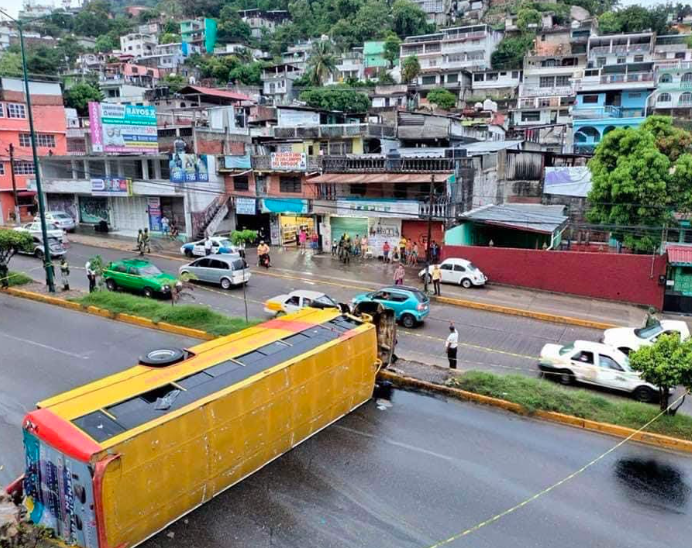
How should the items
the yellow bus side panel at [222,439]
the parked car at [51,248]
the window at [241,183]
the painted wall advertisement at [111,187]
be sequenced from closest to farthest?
the yellow bus side panel at [222,439]
the parked car at [51,248]
the window at [241,183]
the painted wall advertisement at [111,187]

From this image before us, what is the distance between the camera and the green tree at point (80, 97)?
6875cm

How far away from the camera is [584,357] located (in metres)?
15.6

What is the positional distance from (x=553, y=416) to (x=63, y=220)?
3723 cm

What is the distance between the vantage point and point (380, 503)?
9.32 meters

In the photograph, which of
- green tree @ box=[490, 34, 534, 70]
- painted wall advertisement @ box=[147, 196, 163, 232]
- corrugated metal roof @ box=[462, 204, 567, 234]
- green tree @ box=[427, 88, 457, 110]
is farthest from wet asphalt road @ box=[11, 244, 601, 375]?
green tree @ box=[490, 34, 534, 70]

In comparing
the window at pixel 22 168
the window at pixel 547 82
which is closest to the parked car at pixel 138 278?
the window at pixel 22 168

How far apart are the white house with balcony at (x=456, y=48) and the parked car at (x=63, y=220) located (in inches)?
2465

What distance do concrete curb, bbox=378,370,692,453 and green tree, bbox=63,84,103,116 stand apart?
2669 inches

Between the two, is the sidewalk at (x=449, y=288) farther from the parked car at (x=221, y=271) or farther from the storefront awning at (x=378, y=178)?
Answer: the storefront awning at (x=378, y=178)

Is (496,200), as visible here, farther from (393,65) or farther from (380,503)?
(393,65)

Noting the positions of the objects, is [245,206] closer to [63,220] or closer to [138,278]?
[63,220]

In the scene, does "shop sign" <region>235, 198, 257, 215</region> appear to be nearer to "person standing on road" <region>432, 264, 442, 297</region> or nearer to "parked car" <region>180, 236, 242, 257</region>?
"parked car" <region>180, 236, 242, 257</region>

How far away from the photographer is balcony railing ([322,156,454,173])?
29984 millimetres

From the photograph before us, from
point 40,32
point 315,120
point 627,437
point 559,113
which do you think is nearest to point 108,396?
point 627,437
